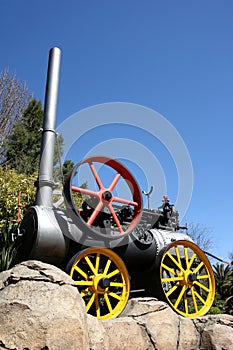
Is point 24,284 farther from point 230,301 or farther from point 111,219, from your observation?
point 230,301

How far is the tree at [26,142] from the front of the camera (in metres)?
19.5

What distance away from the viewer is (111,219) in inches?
238

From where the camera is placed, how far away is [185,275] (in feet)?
19.7

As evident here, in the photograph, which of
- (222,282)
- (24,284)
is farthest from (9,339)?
(222,282)

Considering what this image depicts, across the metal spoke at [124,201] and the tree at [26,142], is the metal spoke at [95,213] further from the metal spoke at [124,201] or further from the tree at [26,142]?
the tree at [26,142]

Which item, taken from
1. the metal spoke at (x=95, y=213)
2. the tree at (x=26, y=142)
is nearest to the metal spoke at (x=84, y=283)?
the metal spoke at (x=95, y=213)

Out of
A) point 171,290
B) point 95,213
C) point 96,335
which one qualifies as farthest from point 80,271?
point 171,290

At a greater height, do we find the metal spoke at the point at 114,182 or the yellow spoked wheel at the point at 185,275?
the metal spoke at the point at 114,182

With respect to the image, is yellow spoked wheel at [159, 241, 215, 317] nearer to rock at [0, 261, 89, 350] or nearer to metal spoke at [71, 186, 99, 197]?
metal spoke at [71, 186, 99, 197]

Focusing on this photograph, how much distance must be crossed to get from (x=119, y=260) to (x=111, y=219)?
3.03ft

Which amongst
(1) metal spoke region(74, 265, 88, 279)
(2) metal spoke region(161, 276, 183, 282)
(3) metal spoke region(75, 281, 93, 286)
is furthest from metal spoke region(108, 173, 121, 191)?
(2) metal spoke region(161, 276, 183, 282)

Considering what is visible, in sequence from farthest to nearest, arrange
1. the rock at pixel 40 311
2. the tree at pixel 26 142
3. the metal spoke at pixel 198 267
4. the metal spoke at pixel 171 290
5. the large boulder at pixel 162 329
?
1. the tree at pixel 26 142
2. the metal spoke at pixel 198 267
3. the metal spoke at pixel 171 290
4. the large boulder at pixel 162 329
5. the rock at pixel 40 311

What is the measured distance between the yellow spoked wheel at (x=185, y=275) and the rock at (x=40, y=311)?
2.41 meters

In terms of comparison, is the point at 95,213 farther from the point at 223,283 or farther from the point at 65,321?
the point at 223,283
